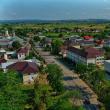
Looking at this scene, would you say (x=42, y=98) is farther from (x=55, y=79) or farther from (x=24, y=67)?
(x=24, y=67)

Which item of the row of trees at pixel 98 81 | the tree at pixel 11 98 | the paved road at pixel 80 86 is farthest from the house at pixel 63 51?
the tree at pixel 11 98

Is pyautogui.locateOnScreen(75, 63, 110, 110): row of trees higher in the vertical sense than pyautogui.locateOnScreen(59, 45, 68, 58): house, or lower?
higher

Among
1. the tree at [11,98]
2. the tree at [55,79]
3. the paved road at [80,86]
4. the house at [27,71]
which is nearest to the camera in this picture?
the tree at [11,98]

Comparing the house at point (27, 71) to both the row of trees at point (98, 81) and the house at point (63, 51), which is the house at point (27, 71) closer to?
the row of trees at point (98, 81)

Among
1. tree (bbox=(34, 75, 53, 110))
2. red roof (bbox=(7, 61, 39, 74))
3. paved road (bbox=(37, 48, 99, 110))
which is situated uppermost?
tree (bbox=(34, 75, 53, 110))

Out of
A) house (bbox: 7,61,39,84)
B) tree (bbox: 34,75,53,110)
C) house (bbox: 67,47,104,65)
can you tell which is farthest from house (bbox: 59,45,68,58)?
tree (bbox: 34,75,53,110)

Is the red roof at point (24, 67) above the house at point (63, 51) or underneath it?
above

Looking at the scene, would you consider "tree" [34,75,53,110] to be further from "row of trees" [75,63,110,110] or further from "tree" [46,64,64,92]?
"row of trees" [75,63,110,110]

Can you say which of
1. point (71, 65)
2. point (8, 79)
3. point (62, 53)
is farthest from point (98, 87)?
point (62, 53)
